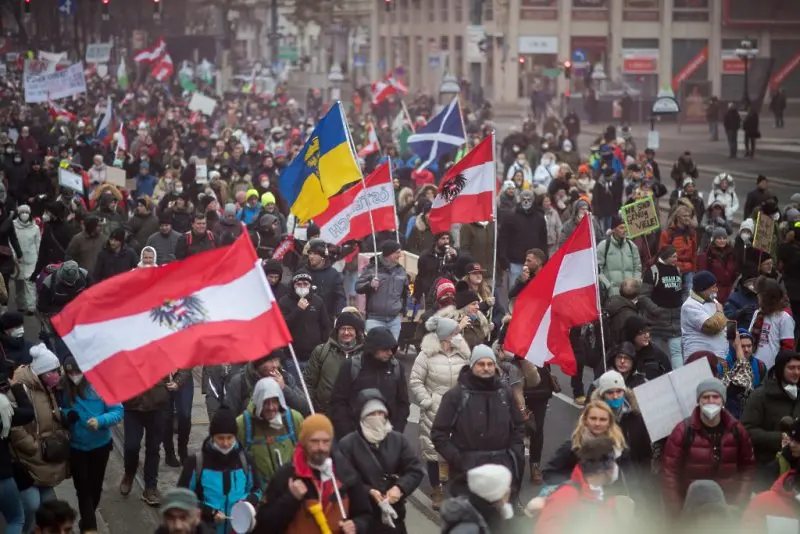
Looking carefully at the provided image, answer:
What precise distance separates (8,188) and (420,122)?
42.5 feet

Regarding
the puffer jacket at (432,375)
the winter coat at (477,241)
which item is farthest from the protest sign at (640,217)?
the puffer jacket at (432,375)

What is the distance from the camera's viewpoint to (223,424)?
8031mm

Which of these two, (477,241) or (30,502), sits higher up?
(477,241)

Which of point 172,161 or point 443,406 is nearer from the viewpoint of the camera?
point 443,406

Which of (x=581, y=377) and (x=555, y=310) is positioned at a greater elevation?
(x=555, y=310)

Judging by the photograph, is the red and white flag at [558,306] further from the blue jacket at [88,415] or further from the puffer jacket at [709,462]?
the blue jacket at [88,415]

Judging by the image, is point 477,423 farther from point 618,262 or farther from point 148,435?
point 618,262

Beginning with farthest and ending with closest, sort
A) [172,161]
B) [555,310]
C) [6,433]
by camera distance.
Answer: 1. [172,161]
2. [555,310]
3. [6,433]

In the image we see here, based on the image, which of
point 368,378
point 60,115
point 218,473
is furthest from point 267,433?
point 60,115

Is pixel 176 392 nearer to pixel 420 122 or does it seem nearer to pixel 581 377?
pixel 581 377

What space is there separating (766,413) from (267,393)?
9.99 ft

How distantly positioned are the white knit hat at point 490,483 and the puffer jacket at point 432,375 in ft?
10.8

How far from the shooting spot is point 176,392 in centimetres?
1101

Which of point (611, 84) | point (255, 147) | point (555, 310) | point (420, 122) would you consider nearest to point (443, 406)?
point (555, 310)
